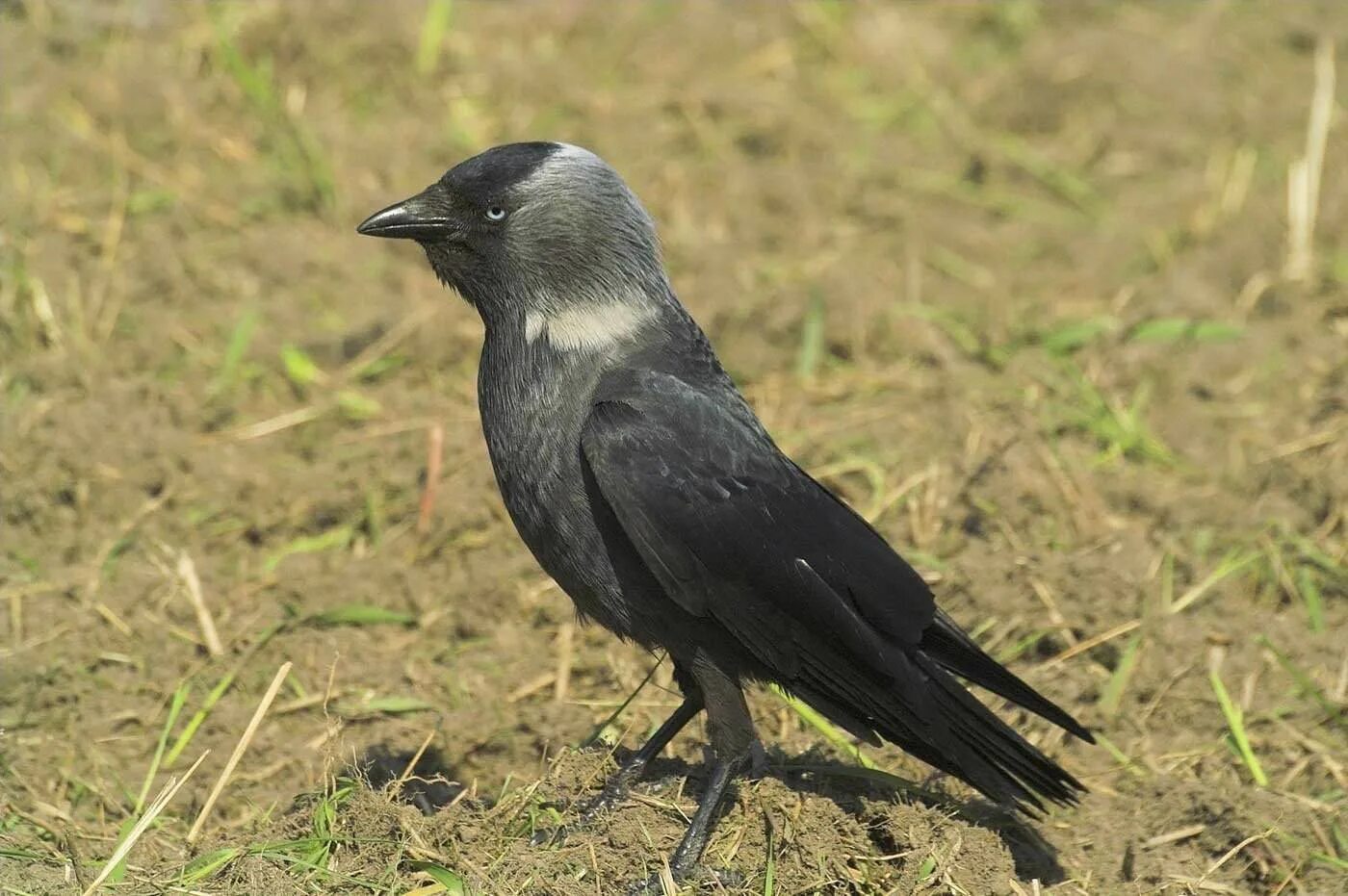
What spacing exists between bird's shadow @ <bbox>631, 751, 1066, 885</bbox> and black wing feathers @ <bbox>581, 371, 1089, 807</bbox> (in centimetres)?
17

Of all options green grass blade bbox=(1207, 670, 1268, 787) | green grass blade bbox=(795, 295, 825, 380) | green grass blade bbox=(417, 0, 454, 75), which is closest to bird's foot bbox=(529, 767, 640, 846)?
green grass blade bbox=(1207, 670, 1268, 787)

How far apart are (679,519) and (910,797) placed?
3.46ft

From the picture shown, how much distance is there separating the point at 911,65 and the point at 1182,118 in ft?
4.92

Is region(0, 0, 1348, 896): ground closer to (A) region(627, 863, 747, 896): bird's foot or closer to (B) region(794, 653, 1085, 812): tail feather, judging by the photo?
(A) region(627, 863, 747, 896): bird's foot

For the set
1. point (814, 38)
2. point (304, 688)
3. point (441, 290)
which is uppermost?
point (814, 38)

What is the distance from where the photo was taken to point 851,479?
6.36 m

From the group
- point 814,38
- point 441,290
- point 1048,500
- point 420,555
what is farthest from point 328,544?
point 814,38

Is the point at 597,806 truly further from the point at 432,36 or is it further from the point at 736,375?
the point at 432,36

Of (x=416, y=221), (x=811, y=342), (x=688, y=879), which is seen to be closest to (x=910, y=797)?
(x=688, y=879)

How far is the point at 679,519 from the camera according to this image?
4227 millimetres

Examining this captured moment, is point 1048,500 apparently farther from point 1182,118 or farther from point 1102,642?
point 1182,118

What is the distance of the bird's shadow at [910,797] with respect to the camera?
4555 mm

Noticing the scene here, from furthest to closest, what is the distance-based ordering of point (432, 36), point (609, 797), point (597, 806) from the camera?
point (432, 36) < point (609, 797) < point (597, 806)

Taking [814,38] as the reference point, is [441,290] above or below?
below
